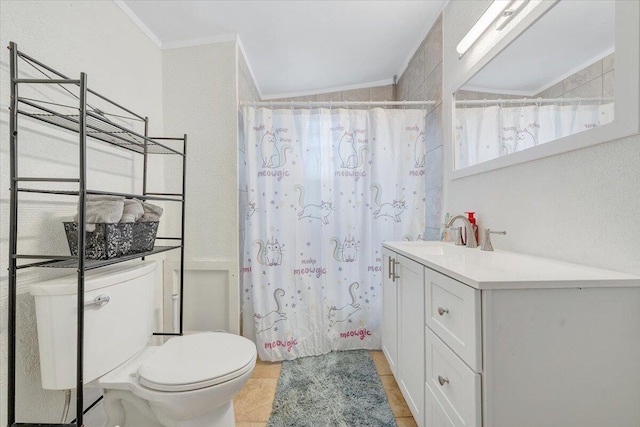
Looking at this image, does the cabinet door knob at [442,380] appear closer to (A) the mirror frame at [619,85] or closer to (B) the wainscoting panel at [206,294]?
(A) the mirror frame at [619,85]

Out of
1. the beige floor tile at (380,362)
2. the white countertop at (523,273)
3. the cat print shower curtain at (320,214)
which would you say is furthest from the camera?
the cat print shower curtain at (320,214)

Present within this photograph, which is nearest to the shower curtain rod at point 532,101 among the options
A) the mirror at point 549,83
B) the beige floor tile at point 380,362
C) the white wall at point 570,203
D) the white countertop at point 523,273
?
the mirror at point 549,83

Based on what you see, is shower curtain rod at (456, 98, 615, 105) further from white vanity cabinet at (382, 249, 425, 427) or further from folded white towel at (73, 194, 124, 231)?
folded white towel at (73, 194, 124, 231)

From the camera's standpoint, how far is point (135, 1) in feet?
5.32

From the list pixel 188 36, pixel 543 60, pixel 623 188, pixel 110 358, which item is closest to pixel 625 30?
pixel 543 60

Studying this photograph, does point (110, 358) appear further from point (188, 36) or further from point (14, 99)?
point (188, 36)

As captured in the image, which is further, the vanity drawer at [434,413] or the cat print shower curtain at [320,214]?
the cat print shower curtain at [320,214]

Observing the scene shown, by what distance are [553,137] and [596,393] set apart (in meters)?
0.82

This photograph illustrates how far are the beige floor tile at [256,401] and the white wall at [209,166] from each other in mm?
382

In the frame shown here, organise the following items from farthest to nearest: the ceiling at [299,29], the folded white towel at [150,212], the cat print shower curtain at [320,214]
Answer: the cat print shower curtain at [320,214]
the ceiling at [299,29]
the folded white towel at [150,212]

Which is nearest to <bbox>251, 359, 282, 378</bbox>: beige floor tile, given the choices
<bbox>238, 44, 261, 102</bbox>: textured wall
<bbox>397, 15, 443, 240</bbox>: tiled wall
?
<bbox>397, 15, 443, 240</bbox>: tiled wall

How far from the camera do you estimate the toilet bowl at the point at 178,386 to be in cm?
109

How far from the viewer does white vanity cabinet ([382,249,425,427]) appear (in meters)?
1.23

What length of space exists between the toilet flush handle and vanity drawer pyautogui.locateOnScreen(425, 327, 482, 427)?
124 cm
